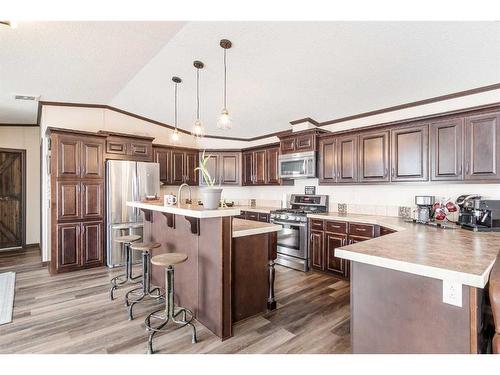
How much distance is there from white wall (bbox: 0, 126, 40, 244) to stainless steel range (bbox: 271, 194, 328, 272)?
211 inches

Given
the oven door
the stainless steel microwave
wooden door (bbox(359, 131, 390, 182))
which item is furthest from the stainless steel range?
wooden door (bbox(359, 131, 390, 182))

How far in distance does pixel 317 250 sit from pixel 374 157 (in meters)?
1.63

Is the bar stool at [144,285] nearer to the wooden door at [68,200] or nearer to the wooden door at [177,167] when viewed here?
the wooden door at [68,200]

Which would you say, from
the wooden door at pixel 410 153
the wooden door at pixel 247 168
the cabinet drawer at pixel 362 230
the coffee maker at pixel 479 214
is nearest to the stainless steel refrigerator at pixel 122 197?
the wooden door at pixel 247 168

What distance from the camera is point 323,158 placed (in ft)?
14.4

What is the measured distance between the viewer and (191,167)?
19.4ft

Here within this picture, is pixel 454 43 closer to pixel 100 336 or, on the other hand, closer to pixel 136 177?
pixel 100 336

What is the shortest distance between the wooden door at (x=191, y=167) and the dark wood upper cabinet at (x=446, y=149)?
4452mm

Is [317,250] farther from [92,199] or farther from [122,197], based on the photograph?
[92,199]

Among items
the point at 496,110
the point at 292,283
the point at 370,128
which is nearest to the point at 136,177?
the point at 292,283

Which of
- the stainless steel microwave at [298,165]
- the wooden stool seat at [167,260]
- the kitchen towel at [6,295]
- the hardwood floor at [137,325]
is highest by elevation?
the stainless steel microwave at [298,165]

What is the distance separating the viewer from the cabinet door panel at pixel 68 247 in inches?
162

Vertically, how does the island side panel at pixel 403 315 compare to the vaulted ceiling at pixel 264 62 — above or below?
below

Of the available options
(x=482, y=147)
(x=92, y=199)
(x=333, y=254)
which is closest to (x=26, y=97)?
(x=92, y=199)
